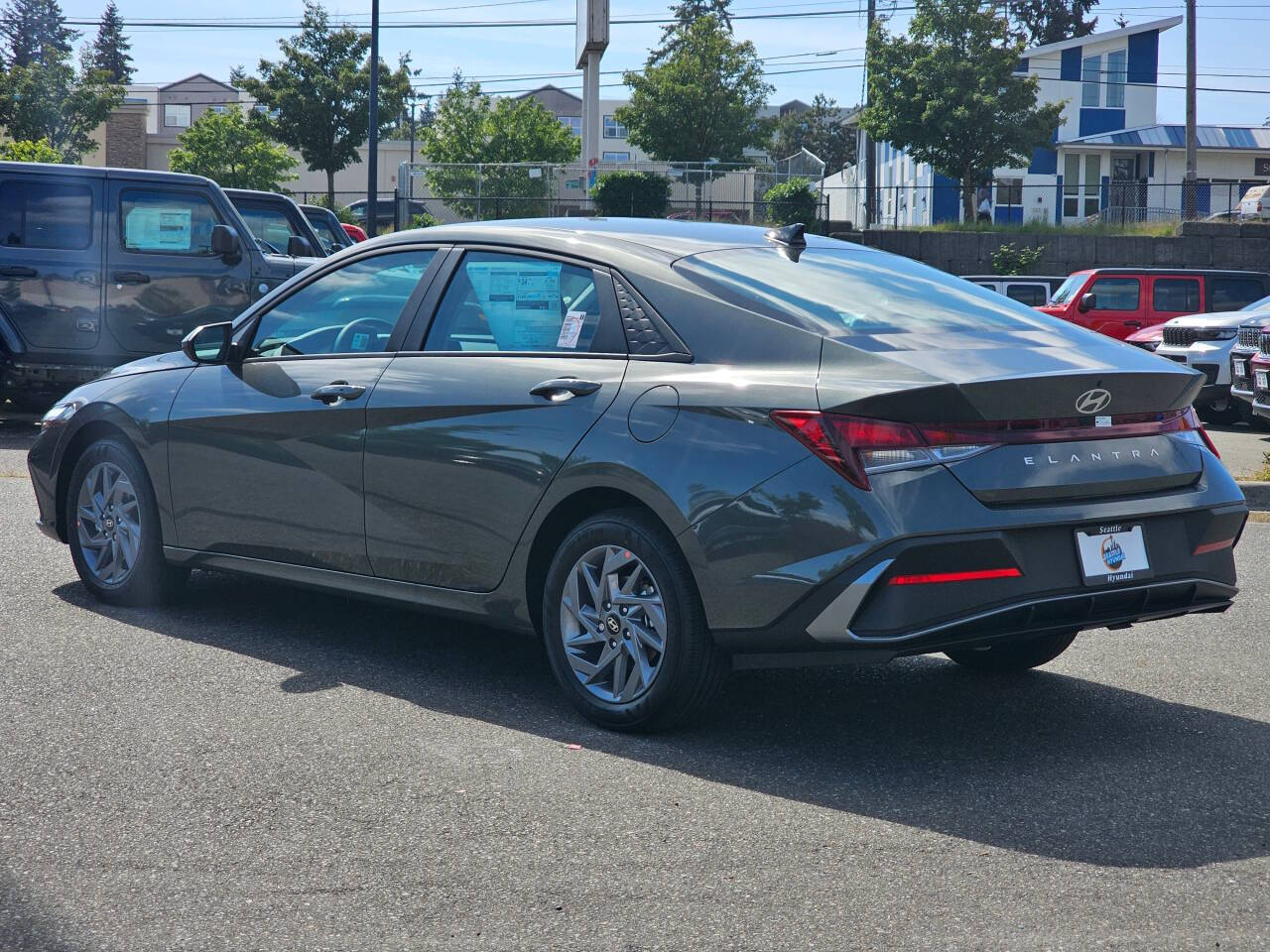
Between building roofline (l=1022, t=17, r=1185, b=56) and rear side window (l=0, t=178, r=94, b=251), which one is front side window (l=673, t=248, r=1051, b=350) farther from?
building roofline (l=1022, t=17, r=1185, b=56)

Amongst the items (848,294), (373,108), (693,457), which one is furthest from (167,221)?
(373,108)

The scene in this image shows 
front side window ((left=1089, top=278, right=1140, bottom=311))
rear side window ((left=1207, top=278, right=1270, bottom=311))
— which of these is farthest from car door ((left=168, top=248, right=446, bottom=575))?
rear side window ((left=1207, top=278, right=1270, bottom=311))

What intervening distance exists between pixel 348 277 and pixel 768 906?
3.34 metres

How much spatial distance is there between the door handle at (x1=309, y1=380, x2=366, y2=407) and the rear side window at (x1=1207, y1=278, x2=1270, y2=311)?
18.0m

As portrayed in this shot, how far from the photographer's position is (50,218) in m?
13.1

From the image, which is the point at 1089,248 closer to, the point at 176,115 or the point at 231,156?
the point at 231,156

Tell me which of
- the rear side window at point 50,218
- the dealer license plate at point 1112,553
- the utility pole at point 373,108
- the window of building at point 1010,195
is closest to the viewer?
the dealer license plate at point 1112,553

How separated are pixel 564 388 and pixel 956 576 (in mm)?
1421

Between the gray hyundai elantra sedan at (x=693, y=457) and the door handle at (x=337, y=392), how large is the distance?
0.02 m

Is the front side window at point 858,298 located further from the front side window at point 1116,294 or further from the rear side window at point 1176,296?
the rear side window at point 1176,296

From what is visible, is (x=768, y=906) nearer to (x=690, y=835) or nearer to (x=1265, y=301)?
(x=690, y=835)

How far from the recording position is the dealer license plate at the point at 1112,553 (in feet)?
14.1

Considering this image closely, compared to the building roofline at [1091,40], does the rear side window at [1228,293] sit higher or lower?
lower

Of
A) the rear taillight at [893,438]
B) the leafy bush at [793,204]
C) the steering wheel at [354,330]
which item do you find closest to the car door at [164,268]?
the steering wheel at [354,330]
